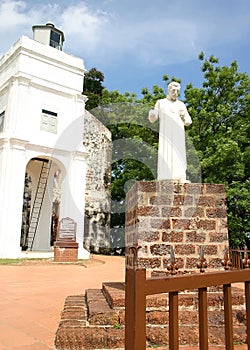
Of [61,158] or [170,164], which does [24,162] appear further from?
[170,164]

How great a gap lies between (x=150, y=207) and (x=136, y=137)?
1036 centimetres

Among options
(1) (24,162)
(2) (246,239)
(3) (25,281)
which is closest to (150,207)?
(3) (25,281)

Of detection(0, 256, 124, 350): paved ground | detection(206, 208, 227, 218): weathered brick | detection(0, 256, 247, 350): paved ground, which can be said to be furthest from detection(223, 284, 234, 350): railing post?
detection(206, 208, 227, 218): weathered brick

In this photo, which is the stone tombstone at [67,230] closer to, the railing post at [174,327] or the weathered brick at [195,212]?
the weathered brick at [195,212]

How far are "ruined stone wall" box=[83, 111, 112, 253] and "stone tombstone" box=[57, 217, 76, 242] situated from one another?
4.53 metres

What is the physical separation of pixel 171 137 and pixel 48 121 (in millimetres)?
9414

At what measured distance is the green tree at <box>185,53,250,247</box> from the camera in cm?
1178

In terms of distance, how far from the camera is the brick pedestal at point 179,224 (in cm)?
405

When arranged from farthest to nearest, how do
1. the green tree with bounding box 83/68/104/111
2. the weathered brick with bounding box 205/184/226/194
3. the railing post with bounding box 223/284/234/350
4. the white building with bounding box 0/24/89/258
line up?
the green tree with bounding box 83/68/104/111, the white building with bounding box 0/24/89/258, the weathered brick with bounding box 205/184/226/194, the railing post with bounding box 223/284/234/350

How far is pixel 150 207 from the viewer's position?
4.16 metres

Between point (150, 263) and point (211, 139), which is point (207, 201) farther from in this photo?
point (211, 139)

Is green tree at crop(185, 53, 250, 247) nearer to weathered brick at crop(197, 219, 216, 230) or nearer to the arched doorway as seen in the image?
the arched doorway

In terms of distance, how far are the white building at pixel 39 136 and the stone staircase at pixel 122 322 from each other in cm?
877

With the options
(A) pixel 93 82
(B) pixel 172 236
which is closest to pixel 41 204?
(B) pixel 172 236
